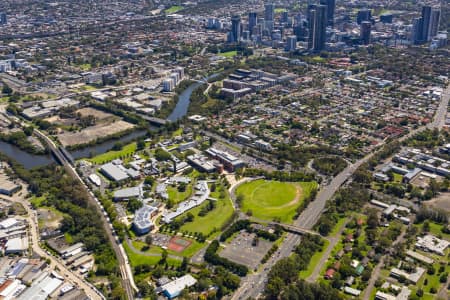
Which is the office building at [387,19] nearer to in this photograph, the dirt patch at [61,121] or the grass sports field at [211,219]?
the dirt patch at [61,121]

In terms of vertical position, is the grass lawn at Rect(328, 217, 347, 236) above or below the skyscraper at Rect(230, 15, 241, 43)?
below

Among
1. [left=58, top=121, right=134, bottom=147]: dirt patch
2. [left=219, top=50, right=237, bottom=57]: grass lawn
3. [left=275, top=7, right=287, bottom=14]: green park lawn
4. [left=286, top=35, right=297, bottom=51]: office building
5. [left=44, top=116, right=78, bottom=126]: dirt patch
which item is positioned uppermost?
[left=275, top=7, right=287, bottom=14]: green park lawn

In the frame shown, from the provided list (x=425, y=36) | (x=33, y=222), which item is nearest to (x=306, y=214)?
(x=33, y=222)

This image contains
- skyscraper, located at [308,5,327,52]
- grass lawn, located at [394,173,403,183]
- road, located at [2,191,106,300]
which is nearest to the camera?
road, located at [2,191,106,300]

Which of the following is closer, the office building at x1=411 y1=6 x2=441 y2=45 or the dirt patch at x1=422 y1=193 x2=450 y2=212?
the dirt patch at x1=422 y1=193 x2=450 y2=212

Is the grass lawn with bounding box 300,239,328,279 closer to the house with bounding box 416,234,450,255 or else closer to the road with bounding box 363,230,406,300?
the road with bounding box 363,230,406,300

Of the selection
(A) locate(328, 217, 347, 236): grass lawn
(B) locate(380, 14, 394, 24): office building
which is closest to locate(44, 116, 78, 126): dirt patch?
(A) locate(328, 217, 347, 236): grass lawn

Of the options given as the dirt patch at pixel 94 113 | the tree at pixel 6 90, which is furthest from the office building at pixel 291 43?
the tree at pixel 6 90
